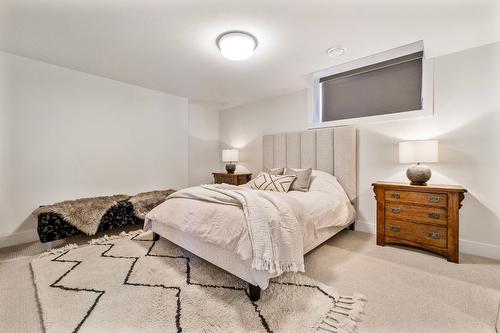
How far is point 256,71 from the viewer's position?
3012 mm

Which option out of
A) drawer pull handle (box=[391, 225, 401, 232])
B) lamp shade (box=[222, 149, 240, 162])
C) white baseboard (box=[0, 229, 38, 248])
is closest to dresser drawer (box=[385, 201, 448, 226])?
drawer pull handle (box=[391, 225, 401, 232])

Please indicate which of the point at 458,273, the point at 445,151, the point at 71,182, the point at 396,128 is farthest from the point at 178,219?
the point at 445,151

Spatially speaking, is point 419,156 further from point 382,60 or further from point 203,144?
point 203,144

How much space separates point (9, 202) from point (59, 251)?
99 cm

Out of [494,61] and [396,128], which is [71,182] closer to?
[396,128]

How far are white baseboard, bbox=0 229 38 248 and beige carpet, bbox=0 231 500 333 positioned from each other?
0.21 metres

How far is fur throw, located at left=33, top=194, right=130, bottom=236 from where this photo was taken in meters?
2.43

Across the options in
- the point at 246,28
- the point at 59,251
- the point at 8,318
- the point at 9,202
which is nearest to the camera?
the point at 8,318

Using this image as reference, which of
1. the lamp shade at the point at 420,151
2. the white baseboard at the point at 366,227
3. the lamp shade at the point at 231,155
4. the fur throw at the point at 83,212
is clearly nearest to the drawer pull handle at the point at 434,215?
the lamp shade at the point at 420,151

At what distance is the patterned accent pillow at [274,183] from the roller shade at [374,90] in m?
1.32

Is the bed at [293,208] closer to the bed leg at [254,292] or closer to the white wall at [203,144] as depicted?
the bed leg at [254,292]

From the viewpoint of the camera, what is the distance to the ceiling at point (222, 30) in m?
1.76

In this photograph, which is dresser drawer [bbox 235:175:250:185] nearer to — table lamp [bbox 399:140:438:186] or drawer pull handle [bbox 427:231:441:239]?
table lamp [bbox 399:140:438:186]

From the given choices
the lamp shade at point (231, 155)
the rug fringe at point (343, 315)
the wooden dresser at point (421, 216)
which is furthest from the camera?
the lamp shade at point (231, 155)
